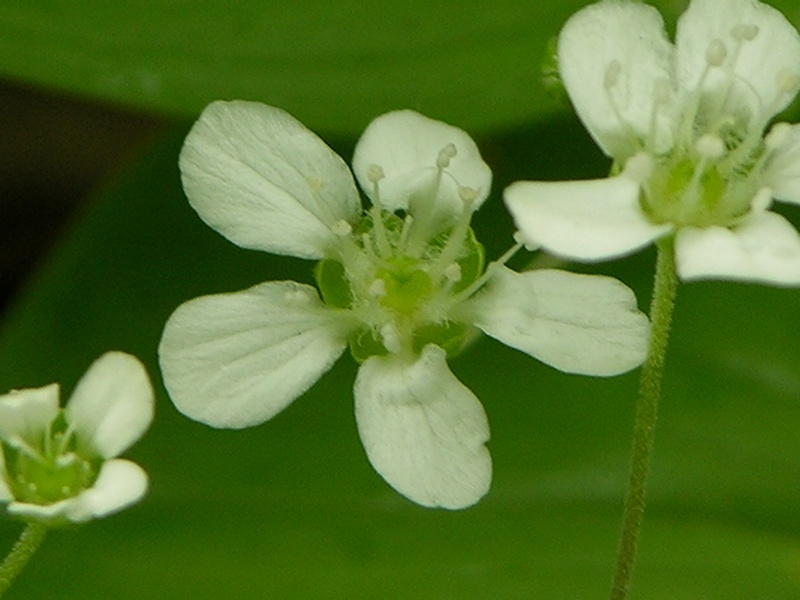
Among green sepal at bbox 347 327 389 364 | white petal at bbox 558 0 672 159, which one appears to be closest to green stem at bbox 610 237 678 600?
white petal at bbox 558 0 672 159

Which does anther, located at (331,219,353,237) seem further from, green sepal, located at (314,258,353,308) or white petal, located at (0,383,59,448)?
white petal, located at (0,383,59,448)

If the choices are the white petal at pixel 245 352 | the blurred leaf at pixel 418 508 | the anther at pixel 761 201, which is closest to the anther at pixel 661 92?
the anther at pixel 761 201

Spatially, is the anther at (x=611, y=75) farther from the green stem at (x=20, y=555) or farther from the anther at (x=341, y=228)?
the green stem at (x=20, y=555)

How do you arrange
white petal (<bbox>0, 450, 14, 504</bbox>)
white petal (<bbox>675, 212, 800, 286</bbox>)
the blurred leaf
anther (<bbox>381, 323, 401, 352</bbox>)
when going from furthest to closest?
the blurred leaf, anther (<bbox>381, 323, 401, 352</bbox>), white petal (<bbox>0, 450, 14, 504</bbox>), white petal (<bbox>675, 212, 800, 286</bbox>)

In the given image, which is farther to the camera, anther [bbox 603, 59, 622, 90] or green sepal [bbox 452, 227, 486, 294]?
green sepal [bbox 452, 227, 486, 294]

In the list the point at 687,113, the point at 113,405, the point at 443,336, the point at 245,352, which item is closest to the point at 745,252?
the point at 687,113

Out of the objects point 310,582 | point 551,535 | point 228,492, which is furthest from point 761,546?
point 228,492

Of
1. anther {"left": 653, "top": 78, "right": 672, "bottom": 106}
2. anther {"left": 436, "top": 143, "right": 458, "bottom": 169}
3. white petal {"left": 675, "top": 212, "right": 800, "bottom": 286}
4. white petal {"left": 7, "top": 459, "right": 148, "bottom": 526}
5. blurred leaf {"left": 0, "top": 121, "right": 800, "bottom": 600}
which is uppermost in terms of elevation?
anther {"left": 653, "top": 78, "right": 672, "bottom": 106}

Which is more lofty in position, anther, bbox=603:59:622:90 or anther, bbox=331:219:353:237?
anther, bbox=603:59:622:90
